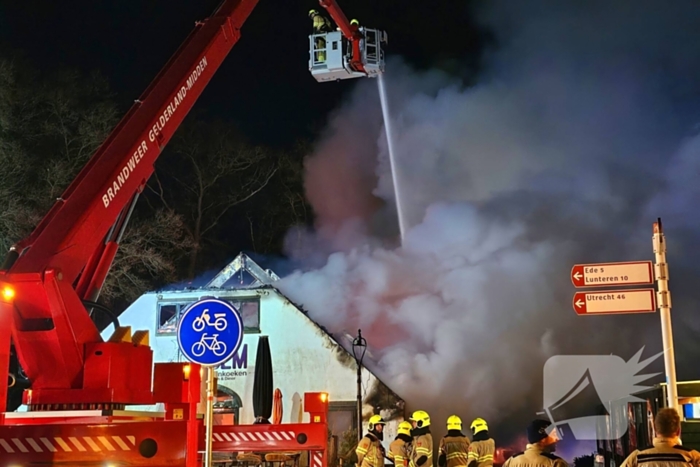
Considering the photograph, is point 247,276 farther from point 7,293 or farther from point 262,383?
point 7,293

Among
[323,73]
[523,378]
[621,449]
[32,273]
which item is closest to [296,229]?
[323,73]

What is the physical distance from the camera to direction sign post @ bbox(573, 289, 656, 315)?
729 centimetres

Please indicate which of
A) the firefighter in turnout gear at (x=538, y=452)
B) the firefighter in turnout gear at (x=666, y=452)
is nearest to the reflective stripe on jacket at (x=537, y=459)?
the firefighter in turnout gear at (x=538, y=452)

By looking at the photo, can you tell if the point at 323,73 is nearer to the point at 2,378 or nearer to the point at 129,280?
the point at 129,280

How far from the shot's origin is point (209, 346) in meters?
6.84

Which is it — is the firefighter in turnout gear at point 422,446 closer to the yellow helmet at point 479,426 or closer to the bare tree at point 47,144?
the yellow helmet at point 479,426

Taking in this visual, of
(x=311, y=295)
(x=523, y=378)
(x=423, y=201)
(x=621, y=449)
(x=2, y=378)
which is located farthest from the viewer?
(x=423, y=201)

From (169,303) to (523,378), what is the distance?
29.5ft

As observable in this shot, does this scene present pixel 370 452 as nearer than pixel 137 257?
Yes

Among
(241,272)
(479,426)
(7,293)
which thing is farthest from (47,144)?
(7,293)

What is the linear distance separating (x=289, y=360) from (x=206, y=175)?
11454mm

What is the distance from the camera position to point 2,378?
466 cm

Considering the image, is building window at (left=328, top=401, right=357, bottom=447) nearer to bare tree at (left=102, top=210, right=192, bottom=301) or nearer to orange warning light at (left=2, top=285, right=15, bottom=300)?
bare tree at (left=102, top=210, right=192, bottom=301)

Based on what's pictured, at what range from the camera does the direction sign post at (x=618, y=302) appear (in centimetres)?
729
